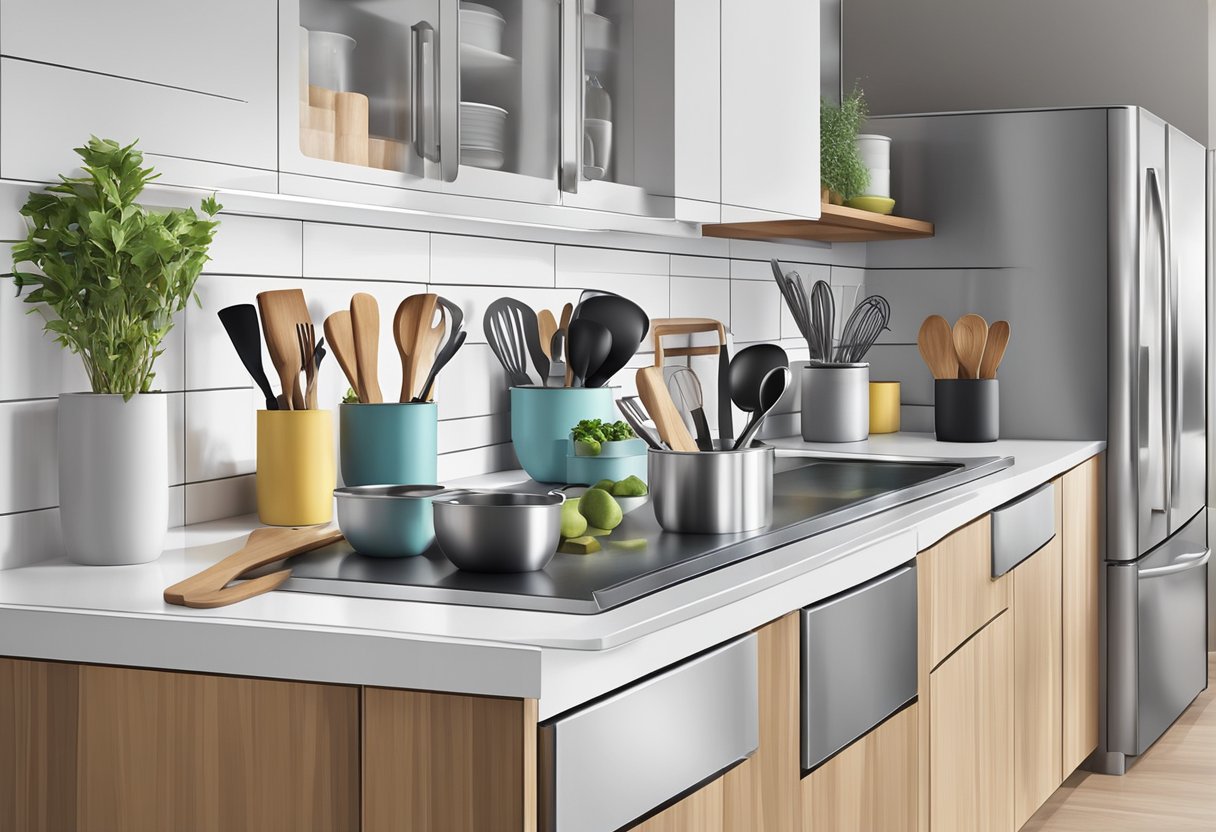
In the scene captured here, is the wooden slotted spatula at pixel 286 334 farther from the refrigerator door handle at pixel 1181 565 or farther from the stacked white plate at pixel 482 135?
the refrigerator door handle at pixel 1181 565

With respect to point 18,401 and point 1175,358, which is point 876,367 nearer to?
point 1175,358

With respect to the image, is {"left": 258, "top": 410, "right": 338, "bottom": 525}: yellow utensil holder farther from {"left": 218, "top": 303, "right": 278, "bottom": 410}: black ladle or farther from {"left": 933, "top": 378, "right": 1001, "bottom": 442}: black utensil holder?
{"left": 933, "top": 378, "right": 1001, "bottom": 442}: black utensil holder

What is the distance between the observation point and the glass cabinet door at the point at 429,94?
1595mm

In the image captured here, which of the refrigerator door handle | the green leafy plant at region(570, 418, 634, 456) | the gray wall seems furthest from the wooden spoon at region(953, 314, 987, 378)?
the green leafy plant at region(570, 418, 634, 456)

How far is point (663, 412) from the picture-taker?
1.79 meters

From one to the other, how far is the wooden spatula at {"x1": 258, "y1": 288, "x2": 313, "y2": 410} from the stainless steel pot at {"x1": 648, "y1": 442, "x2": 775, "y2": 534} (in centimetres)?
48

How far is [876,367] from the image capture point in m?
3.72

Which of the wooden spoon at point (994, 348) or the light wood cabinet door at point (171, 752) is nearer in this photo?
the light wood cabinet door at point (171, 752)

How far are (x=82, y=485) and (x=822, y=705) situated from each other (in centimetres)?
91

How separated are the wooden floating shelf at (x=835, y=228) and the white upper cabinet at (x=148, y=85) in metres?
1.35

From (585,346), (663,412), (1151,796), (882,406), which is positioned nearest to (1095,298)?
(882,406)

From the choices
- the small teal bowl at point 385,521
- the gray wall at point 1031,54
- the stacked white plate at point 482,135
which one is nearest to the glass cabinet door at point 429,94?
the stacked white plate at point 482,135

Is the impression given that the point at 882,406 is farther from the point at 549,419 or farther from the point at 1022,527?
the point at 549,419

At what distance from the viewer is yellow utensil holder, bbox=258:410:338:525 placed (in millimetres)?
1726
